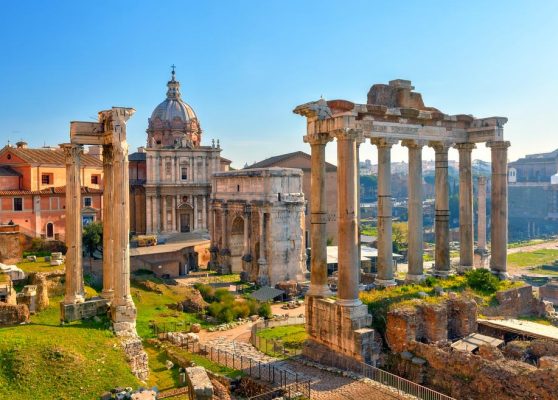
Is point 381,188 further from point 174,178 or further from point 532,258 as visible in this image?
point 532,258

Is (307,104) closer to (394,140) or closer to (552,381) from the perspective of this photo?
(394,140)

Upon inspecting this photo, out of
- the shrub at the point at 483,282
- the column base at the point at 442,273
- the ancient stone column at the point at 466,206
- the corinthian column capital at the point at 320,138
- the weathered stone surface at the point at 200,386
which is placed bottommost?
the weathered stone surface at the point at 200,386

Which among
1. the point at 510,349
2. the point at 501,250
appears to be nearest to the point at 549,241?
the point at 501,250

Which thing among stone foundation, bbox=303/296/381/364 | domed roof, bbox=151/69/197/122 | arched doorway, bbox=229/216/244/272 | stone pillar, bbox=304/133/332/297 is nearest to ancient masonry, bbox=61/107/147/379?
stone foundation, bbox=303/296/381/364

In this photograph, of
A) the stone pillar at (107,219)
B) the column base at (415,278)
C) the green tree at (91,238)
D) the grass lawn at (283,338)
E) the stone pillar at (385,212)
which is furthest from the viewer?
the green tree at (91,238)

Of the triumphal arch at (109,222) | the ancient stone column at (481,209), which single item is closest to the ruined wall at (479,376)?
the triumphal arch at (109,222)

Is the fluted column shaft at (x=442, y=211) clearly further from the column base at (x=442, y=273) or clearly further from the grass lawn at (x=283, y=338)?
the grass lawn at (x=283, y=338)

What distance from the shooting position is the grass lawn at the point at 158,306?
25.6 m

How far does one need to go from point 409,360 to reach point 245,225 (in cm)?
2837

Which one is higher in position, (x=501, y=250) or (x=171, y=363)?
(x=501, y=250)

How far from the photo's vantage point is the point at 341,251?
16922 mm

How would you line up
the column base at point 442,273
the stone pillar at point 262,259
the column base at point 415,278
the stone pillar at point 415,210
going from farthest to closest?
the stone pillar at point 262,259 → the column base at point 442,273 → the column base at point 415,278 → the stone pillar at point 415,210

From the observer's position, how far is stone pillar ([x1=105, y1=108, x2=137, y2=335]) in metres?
17.3

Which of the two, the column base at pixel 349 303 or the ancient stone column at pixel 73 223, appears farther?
the ancient stone column at pixel 73 223
